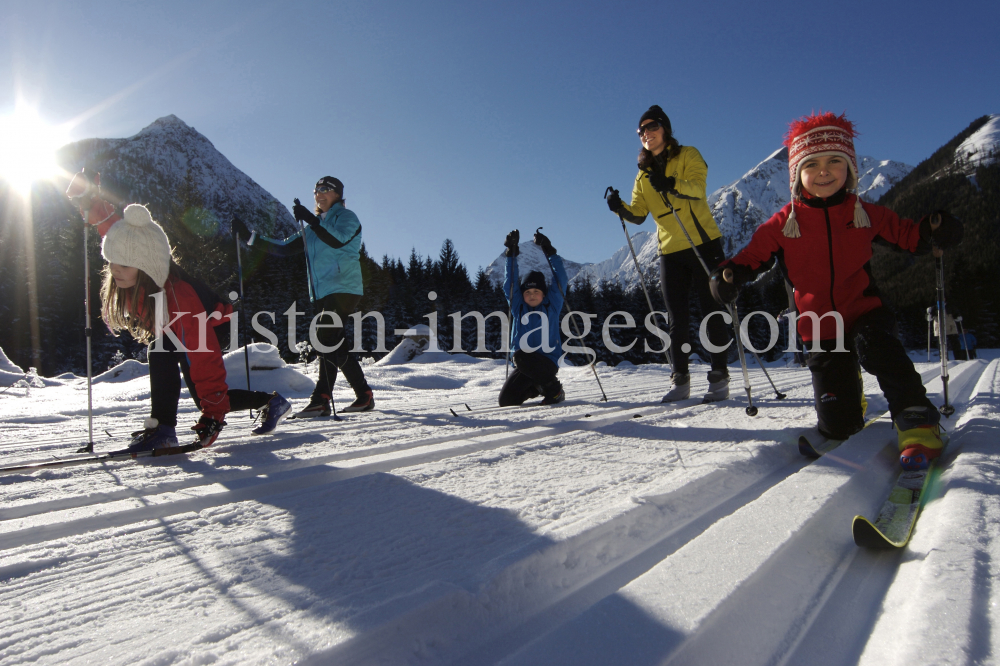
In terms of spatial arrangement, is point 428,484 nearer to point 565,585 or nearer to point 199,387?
point 565,585

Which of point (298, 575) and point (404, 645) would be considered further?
point (298, 575)

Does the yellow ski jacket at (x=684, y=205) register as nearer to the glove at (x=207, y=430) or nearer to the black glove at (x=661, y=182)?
the black glove at (x=661, y=182)

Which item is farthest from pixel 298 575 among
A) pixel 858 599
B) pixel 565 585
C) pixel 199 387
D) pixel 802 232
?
pixel 802 232

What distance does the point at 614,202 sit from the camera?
12.6ft

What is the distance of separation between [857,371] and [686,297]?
1.70m

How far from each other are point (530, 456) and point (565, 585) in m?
0.92

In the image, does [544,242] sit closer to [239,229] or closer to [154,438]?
[239,229]

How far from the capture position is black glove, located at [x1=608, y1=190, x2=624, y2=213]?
12.6ft

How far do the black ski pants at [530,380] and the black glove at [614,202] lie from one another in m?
1.35

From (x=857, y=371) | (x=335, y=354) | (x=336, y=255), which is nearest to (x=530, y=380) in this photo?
(x=335, y=354)

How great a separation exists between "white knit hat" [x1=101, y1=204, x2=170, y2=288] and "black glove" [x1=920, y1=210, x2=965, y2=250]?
3.28 m

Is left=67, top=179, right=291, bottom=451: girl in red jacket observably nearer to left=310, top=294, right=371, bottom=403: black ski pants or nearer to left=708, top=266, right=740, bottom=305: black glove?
left=310, top=294, right=371, bottom=403: black ski pants

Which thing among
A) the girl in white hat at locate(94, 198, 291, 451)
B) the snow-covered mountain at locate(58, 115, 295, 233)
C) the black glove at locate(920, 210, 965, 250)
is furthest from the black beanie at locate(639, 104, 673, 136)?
the snow-covered mountain at locate(58, 115, 295, 233)

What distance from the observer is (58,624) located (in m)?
0.77
